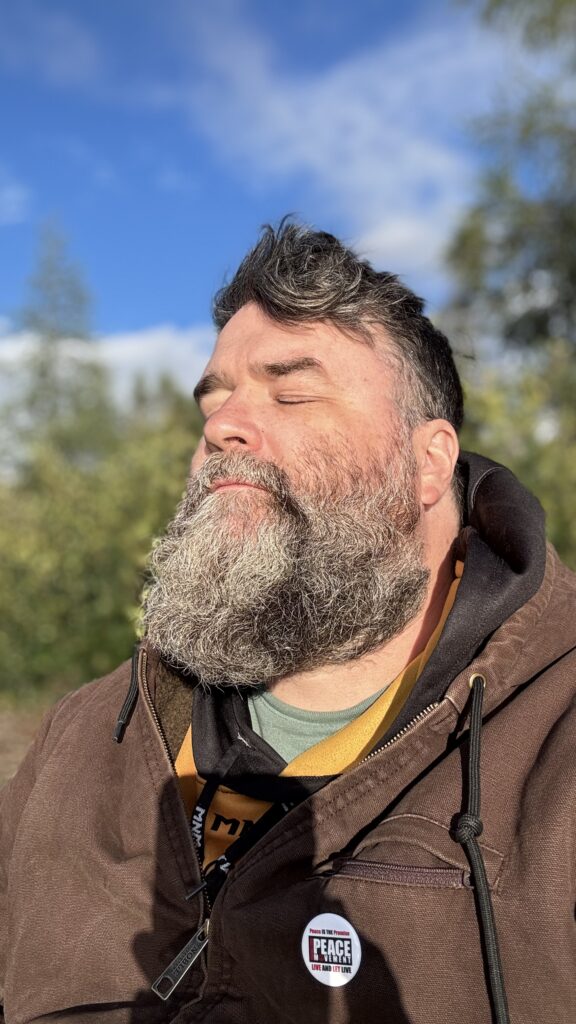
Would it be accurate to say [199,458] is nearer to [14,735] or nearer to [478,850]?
[478,850]

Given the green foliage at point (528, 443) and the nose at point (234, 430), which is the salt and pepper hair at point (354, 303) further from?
the green foliage at point (528, 443)

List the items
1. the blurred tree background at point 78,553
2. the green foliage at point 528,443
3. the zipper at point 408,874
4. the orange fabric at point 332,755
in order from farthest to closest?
the blurred tree background at point 78,553
the green foliage at point 528,443
the orange fabric at point 332,755
the zipper at point 408,874

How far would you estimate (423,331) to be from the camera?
275 cm

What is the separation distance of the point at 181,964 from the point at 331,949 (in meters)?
0.45

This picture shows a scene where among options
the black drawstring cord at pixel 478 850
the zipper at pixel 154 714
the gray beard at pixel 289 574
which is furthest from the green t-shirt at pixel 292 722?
the black drawstring cord at pixel 478 850

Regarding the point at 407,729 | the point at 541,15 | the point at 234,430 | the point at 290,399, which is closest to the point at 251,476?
the point at 234,430

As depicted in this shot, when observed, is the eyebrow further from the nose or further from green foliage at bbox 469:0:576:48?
green foliage at bbox 469:0:576:48

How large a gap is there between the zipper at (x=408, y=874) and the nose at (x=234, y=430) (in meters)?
1.15

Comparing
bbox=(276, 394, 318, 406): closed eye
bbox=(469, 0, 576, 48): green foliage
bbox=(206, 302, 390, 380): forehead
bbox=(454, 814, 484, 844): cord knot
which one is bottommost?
bbox=(454, 814, 484, 844): cord knot

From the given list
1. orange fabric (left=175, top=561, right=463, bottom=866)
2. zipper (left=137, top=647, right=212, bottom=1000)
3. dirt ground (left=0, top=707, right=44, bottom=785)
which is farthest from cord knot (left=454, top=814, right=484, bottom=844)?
dirt ground (left=0, top=707, right=44, bottom=785)

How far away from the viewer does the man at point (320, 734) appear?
1.64 meters

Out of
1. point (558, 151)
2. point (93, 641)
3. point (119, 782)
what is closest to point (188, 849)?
point (119, 782)

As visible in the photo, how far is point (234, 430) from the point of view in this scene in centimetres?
246

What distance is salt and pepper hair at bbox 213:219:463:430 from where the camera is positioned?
2570 mm
